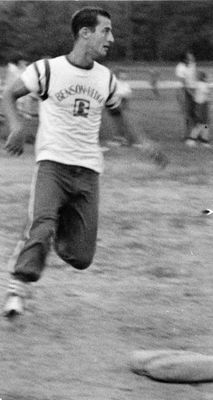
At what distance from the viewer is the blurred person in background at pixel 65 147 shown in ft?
22.6

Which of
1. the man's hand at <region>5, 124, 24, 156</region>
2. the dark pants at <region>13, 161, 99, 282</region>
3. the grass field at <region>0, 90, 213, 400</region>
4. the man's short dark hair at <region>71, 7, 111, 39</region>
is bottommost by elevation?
the grass field at <region>0, 90, 213, 400</region>

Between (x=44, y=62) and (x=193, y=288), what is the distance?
2630mm

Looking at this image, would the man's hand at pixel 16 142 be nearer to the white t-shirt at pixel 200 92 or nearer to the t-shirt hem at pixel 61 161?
the t-shirt hem at pixel 61 161

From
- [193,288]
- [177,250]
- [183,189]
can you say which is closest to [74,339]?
[193,288]

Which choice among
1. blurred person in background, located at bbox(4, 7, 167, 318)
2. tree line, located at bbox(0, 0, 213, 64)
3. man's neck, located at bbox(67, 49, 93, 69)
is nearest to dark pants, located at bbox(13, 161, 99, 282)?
blurred person in background, located at bbox(4, 7, 167, 318)

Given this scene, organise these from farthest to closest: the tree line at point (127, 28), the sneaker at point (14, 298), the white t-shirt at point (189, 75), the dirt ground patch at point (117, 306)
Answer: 1. the tree line at point (127, 28)
2. the white t-shirt at point (189, 75)
3. the sneaker at point (14, 298)
4. the dirt ground patch at point (117, 306)

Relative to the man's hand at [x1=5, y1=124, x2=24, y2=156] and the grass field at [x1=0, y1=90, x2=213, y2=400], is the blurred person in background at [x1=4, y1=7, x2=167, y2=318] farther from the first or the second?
the grass field at [x1=0, y1=90, x2=213, y2=400]

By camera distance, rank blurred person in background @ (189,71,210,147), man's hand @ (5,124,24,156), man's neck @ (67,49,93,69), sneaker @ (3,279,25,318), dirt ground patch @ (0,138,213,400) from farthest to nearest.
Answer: blurred person in background @ (189,71,210,147) → sneaker @ (3,279,25,318) → man's neck @ (67,49,93,69) → man's hand @ (5,124,24,156) → dirt ground patch @ (0,138,213,400)

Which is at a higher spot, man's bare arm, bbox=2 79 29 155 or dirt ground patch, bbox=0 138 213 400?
man's bare arm, bbox=2 79 29 155

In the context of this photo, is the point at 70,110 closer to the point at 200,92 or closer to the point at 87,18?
the point at 87,18

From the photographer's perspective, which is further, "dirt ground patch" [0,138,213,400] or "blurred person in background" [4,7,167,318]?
"blurred person in background" [4,7,167,318]

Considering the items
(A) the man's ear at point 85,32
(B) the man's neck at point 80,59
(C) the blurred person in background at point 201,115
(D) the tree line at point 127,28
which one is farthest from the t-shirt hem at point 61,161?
(D) the tree line at point 127,28

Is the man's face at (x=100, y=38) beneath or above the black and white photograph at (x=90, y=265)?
above

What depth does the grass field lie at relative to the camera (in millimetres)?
6094
